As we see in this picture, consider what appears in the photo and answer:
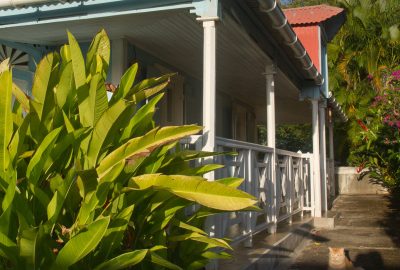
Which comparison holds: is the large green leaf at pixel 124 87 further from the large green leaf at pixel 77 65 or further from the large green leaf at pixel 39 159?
the large green leaf at pixel 39 159

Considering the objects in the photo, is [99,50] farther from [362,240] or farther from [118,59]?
[362,240]

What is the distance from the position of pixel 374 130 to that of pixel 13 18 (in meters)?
4.73

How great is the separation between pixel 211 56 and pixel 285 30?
83.3 inches

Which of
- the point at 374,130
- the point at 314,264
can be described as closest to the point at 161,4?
the point at 374,130

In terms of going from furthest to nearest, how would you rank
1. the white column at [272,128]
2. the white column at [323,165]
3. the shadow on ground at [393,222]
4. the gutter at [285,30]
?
1. the white column at [323,165]
2. the shadow on ground at [393,222]
3. the white column at [272,128]
4. the gutter at [285,30]

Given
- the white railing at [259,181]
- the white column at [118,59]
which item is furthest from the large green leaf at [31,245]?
the white column at [118,59]

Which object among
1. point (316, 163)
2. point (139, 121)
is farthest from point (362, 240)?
point (139, 121)

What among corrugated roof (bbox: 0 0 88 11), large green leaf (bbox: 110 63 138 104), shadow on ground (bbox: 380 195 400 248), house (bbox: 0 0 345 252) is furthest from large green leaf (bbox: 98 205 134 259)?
shadow on ground (bbox: 380 195 400 248)

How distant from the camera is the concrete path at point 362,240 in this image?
19.7 ft

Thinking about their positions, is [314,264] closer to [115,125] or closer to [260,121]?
[115,125]

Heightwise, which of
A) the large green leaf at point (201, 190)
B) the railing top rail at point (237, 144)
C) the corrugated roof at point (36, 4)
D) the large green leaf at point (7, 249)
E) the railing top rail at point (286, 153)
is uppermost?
the corrugated roof at point (36, 4)

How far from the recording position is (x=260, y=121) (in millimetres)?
16953

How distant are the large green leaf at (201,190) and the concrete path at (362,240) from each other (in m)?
3.78

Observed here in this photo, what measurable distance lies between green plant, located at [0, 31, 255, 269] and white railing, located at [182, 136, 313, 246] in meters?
1.35
